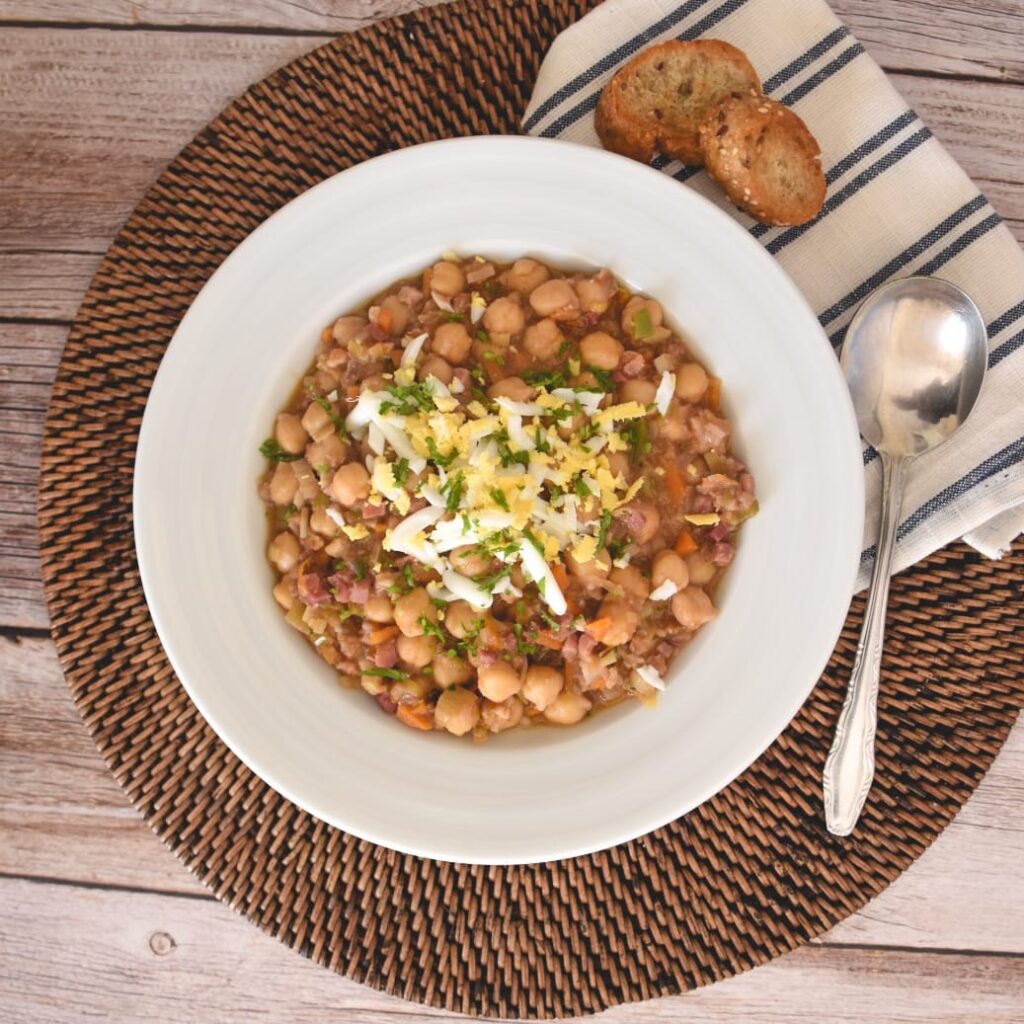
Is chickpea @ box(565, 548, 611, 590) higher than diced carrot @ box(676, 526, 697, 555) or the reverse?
the reverse

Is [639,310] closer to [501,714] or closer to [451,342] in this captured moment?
[451,342]

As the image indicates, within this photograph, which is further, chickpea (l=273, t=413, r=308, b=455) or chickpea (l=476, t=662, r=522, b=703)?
chickpea (l=273, t=413, r=308, b=455)

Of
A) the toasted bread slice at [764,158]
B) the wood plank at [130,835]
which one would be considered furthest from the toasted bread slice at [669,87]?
the wood plank at [130,835]

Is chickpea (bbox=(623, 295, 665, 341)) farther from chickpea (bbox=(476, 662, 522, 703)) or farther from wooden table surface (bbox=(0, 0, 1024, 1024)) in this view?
wooden table surface (bbox=(0, 0, 1024, 1024))

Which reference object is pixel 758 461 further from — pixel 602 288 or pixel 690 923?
pixel 690 923

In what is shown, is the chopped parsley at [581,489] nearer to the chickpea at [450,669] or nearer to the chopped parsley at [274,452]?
the chickpea at [450,669]

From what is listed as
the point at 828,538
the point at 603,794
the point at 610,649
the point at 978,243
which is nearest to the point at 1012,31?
the point at 978,243

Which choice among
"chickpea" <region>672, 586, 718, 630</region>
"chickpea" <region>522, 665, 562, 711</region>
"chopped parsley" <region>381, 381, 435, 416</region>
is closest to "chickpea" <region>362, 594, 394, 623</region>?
"chickpea" <region>522, 665, 562, 711</region>
